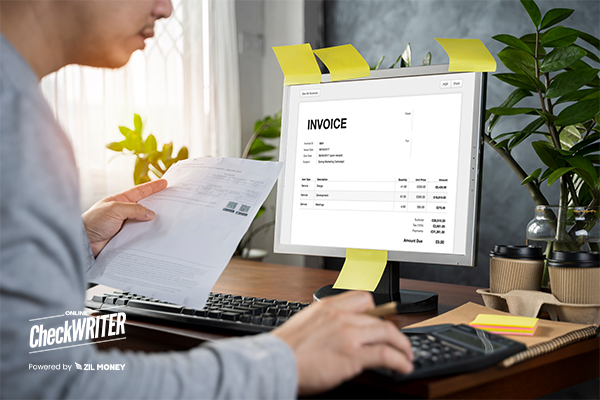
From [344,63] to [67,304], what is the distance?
0.67 meters

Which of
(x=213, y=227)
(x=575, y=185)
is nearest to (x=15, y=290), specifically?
(x=213, y=227)

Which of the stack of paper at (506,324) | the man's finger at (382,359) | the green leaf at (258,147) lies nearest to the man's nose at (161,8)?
the man's finger at (382,359)

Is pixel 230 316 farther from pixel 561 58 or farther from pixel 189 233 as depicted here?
pixel 561 58

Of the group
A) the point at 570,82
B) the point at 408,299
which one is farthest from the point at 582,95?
the point at 408,299

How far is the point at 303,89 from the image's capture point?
947 millimetres

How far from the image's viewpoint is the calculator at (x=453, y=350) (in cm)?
48

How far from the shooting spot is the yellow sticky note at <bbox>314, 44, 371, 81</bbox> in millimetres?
888

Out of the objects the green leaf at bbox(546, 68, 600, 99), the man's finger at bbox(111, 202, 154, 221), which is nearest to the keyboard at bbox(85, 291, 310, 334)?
the man's finger at bbox(111, 202, 154, 221)

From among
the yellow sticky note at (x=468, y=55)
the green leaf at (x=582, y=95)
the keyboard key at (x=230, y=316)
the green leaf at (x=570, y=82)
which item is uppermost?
the yellow sticky note at (x=468, y=55)

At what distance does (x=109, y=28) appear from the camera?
0.52m

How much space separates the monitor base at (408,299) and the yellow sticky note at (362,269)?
3cm

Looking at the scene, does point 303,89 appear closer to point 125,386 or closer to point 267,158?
point 125,386

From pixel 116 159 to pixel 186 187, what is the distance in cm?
145

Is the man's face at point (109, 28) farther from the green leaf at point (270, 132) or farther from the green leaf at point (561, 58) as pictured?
the green leaf at point (270, 132)
